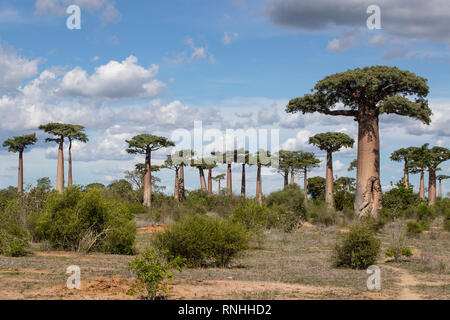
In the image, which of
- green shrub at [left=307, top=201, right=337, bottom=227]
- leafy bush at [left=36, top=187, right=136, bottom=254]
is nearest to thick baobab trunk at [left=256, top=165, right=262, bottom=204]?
green shrub at [left=307, top=201, right=337, bottom=227]

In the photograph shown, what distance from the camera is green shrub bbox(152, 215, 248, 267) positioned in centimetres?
1125

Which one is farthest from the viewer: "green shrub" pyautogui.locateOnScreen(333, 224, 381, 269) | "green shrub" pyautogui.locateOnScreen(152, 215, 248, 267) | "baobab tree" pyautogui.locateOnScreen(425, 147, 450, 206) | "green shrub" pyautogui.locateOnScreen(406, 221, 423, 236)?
"baobab tree" pyautogui.locateOnScreen(425, 147, 450, 206)

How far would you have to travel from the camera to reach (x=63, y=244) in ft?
45.6

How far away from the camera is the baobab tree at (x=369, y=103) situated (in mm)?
20656

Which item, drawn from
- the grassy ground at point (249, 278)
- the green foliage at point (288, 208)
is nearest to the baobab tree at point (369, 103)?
the green foliage at point (288, 208)

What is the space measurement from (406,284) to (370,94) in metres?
13.3

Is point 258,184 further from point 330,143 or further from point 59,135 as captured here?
point 59,135

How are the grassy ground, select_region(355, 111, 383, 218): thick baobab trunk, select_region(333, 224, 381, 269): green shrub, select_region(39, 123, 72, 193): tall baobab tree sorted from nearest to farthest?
the grassy ground → select_region(333, 224, 381, 269): green shrub → select_region(355, 111, 383, 218): thick baobab trunk → select_region(39, 123, 72, 193): tall baobab tree

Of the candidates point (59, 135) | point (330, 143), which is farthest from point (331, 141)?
point (59, 135)

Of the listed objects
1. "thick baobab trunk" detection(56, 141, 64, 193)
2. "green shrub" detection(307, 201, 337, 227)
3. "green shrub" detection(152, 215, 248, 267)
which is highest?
"thick baobab trunk" detection(56, 141, 64, 193)

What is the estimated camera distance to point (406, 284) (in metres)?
9.34

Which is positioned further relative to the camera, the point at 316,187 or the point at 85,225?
the point at 316,187

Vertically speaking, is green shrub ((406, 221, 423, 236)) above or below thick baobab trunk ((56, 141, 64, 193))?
below

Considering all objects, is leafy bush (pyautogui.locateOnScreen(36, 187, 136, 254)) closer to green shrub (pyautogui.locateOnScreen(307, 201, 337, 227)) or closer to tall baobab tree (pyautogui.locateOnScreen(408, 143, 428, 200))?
green shrub (pyautogui.locateOnScreen(307, 201, 337, 227))
